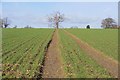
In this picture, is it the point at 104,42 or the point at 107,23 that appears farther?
the point at 107,23

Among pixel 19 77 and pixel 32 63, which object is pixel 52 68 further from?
pixel 19 77

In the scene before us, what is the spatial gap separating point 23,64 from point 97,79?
5213 mm

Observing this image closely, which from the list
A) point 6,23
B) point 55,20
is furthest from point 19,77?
point 6,23

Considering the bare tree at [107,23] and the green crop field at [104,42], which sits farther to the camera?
the bare tree at [107,23]

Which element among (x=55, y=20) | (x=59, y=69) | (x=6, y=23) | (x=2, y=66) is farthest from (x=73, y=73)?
(x=6, y=23)

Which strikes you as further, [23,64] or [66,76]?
[23,64]

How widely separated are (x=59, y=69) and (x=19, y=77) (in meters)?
3.49

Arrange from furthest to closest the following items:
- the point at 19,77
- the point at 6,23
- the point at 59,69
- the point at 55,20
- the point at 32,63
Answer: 1. the point at 6,23
2. the point at 55,20
3. the point at 32,63
4. the point at 59,69
5. the point at 19,77

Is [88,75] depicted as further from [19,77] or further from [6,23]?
[6,23]

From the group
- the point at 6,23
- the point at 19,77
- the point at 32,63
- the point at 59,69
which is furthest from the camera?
the point at 6,23

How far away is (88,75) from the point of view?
14477 mm

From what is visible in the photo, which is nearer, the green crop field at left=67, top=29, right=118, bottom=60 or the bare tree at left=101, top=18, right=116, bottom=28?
the green crop field at left=67, top=29, right=118, bottom=60

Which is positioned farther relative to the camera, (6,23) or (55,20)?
(6,23)

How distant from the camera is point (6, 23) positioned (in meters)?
156
